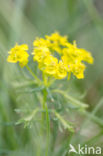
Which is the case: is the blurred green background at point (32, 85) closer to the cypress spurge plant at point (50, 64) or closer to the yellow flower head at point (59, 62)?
the cypress spurge plant at point (50, 64)

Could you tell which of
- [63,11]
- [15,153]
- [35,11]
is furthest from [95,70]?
[15,153]

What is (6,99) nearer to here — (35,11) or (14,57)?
(14,57)

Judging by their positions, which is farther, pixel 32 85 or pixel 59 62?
pixel 32 85

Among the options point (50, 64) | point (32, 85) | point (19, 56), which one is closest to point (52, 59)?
point (50, 64)

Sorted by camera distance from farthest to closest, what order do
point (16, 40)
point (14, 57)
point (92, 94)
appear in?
point (92, 94)
point (16, 40)
point (14, 57)

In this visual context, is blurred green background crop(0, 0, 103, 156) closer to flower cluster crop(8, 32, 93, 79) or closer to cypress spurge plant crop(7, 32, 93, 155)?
cypress spurge plant crop(7, 32, 93, 155)

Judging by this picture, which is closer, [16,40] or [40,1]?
[16,40]

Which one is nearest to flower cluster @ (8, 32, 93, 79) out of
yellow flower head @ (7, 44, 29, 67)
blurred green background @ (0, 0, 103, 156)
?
yellow flower head @ (7, 44, 29, 67)

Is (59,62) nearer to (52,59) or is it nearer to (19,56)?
(52,59)
